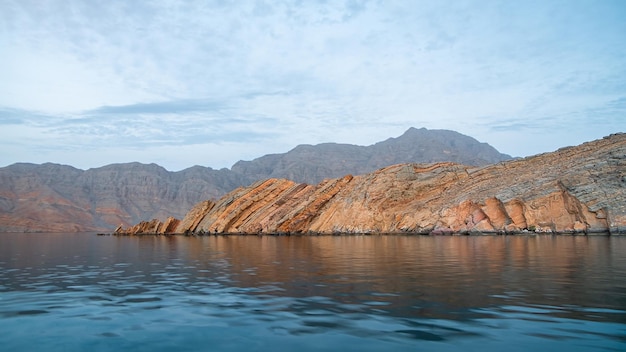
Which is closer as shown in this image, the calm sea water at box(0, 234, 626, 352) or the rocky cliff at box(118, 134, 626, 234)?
the calm sea water at box(0, 234, 626, 352)

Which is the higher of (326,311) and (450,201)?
(450,201)

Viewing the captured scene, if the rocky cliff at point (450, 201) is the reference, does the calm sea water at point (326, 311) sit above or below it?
below

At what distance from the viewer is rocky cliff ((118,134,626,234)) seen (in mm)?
69250

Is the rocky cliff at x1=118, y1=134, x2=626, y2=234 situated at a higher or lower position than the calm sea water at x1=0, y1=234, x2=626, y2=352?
higher

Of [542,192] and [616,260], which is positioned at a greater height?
[542,192]

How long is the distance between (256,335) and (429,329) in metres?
3.93

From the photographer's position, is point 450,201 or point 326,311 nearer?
point 326,311

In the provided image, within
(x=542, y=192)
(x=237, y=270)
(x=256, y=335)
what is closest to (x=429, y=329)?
(x=256, y=335)

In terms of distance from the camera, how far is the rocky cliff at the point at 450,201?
69.2 m

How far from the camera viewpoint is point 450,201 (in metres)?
86.9

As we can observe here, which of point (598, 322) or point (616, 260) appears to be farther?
point (616, 260)

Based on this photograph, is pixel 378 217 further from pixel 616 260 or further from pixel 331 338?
pixel 331 338

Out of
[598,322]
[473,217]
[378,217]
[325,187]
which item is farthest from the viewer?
[325,187]

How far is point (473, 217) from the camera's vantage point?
81125 mm
